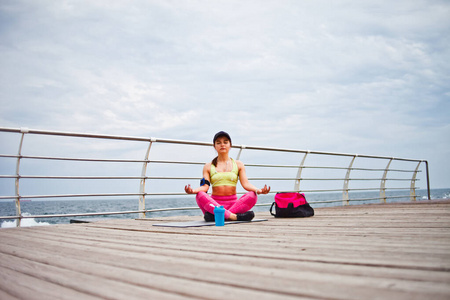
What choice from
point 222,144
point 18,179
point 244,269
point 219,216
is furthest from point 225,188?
point 244,269

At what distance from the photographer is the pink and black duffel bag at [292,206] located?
11.9ft

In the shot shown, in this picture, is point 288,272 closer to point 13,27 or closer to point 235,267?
point 235,267

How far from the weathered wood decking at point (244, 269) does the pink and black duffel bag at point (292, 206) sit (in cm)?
170

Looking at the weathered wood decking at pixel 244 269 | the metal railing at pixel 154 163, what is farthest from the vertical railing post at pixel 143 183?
the weathered wood decking at pixel 244 269

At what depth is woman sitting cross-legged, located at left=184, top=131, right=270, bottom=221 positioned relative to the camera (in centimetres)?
333

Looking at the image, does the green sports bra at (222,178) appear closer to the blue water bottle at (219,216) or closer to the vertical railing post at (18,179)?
the blue water bottle at (219,216)

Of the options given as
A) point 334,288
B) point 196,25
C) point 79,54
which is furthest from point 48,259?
point 79,54

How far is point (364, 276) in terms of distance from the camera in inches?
39.3

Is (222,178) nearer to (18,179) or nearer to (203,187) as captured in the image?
(203,187)

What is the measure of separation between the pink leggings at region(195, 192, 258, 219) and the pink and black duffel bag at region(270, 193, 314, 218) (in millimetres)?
417

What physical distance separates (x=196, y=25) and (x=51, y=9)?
13887 mm

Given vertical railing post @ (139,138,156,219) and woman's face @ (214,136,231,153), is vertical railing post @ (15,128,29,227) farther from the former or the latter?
woman's face @ (214,136,231,153)

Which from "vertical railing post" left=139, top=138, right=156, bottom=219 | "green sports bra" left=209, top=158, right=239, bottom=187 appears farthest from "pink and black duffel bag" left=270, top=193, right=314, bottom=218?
"vertical railing post" left=139, top=138, right=156, bottom=219

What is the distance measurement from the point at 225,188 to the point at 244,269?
7.76 feet
